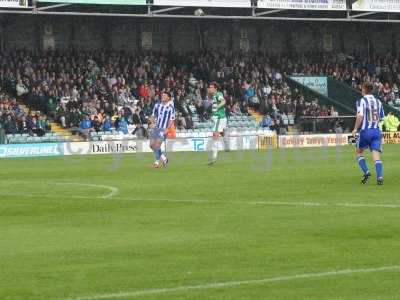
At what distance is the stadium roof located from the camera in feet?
164

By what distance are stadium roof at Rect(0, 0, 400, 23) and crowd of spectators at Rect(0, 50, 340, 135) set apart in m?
2.21

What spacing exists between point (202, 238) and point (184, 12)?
4535 cm

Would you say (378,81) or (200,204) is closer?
(200,204)

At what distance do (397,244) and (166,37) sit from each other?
1945 inches

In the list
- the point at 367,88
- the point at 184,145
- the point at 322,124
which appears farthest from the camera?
the point at 322,124

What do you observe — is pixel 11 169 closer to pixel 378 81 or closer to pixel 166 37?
pixel 166 37

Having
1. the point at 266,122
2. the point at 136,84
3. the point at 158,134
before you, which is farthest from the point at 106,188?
the point at 266,122

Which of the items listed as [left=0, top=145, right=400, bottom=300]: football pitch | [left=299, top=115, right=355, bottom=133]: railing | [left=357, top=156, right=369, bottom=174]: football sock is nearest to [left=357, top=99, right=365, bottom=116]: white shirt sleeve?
[left=357, top=156, right=369, bottom=174]: football sock

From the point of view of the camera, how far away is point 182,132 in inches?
1960

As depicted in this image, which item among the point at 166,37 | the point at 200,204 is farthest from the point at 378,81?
the point at 200,204

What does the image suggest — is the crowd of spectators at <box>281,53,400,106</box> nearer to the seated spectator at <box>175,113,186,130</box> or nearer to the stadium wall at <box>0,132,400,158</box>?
the stadium wall at <box>0,132,400,158</box>

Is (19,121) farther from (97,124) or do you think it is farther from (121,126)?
(121,126)

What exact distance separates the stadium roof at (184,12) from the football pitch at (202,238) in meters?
24.3

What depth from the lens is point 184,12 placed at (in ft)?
193
